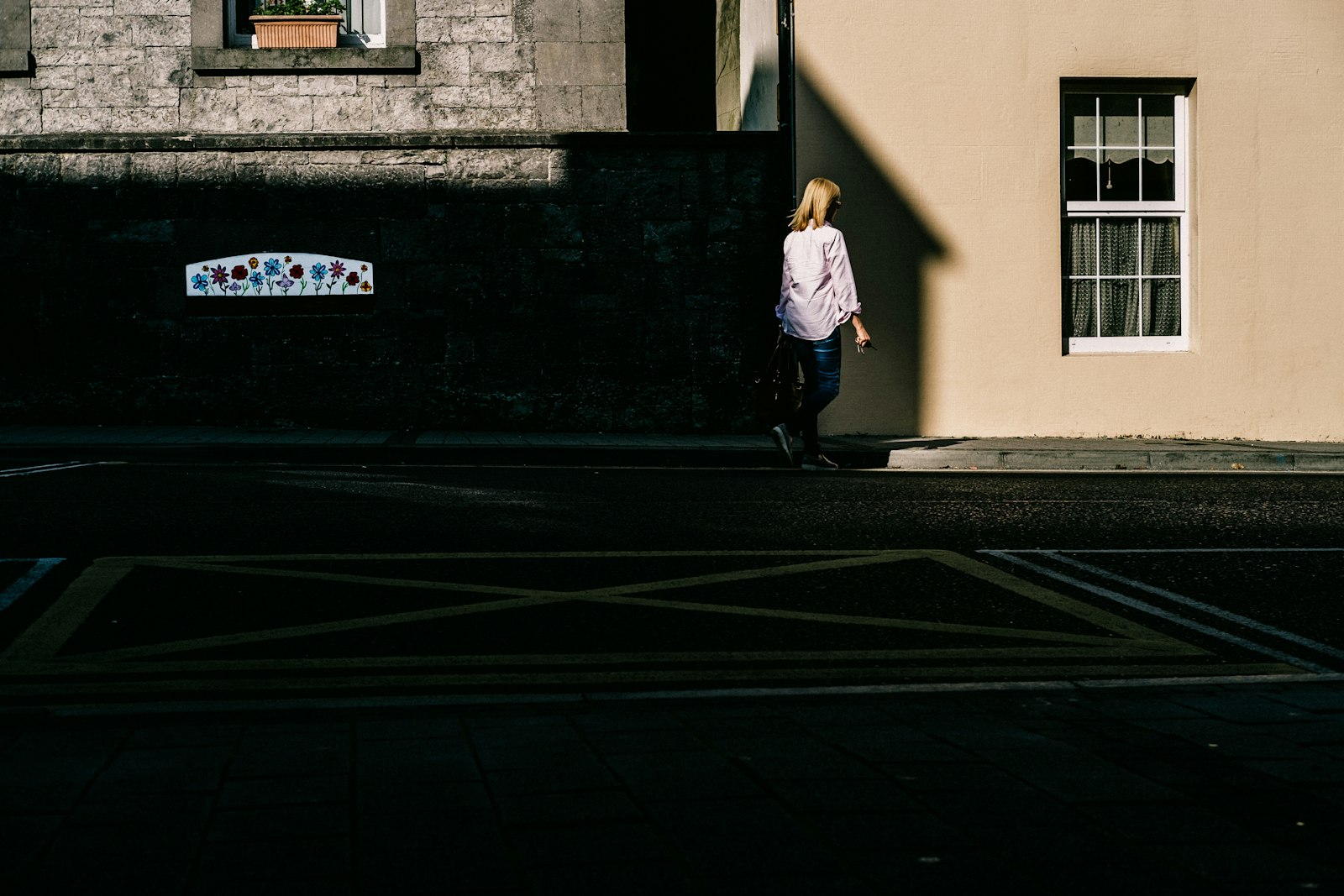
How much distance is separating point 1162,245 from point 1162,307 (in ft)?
1.94

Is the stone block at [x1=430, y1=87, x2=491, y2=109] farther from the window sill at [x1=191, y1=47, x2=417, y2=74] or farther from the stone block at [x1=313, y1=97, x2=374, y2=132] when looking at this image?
the stone block at [x1=313, y1=97, x2=374, y2=132]

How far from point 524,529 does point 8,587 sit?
2.47 metres

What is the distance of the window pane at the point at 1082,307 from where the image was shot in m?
14.6

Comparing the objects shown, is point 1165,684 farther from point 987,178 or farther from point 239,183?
point 239,183

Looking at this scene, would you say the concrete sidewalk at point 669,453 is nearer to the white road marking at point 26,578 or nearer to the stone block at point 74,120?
the stone block at point 74,120

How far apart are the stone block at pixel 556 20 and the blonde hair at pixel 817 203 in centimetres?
413

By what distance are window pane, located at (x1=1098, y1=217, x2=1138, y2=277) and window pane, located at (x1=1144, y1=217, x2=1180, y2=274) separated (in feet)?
0.37

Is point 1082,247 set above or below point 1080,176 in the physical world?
below

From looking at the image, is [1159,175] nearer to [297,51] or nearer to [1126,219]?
[1126,219]

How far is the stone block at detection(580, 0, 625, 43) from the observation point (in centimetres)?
1441

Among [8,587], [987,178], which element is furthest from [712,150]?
[8,587]

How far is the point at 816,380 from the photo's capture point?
11227 mm

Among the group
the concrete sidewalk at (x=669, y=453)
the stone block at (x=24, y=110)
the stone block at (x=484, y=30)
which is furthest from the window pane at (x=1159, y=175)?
the stone block at (x=24, y=110)

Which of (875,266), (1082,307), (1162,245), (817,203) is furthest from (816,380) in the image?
(1162,245)
